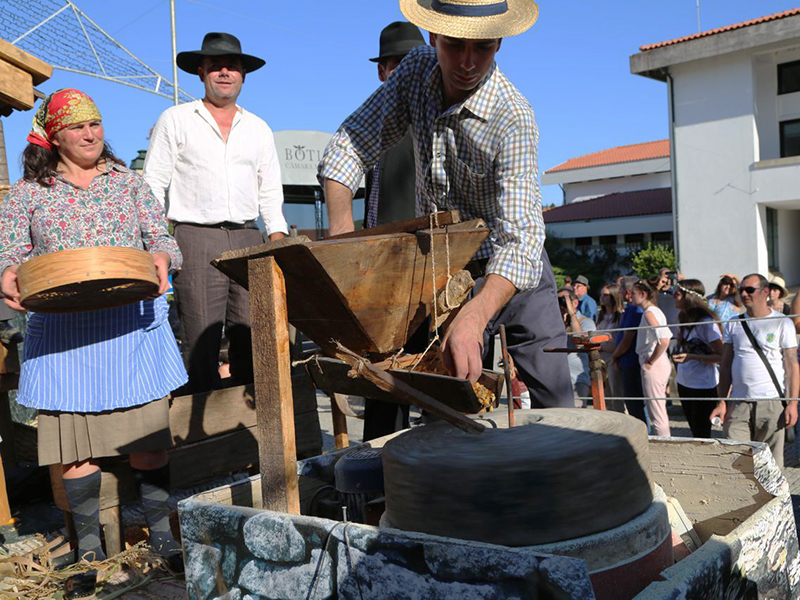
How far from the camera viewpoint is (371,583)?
1.89 meters

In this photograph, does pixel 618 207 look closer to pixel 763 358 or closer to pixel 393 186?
pixel 763 358

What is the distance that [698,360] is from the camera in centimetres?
669

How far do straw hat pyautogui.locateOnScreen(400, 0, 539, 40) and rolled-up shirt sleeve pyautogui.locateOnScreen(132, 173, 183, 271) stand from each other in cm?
157

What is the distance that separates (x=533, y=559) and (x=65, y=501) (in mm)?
2828

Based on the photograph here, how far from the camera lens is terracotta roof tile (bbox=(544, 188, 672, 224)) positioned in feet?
107

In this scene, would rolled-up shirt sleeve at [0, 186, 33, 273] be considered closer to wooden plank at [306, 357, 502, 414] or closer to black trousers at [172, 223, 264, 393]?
black trousers at [172, 223, 264, 393]

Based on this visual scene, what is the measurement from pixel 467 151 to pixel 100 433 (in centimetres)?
202

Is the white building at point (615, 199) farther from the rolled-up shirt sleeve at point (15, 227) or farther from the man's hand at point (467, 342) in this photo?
the man's hand at point (467, 342)

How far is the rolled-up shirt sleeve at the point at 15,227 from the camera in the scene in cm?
345

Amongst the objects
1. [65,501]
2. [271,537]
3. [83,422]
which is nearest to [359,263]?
[271,537]

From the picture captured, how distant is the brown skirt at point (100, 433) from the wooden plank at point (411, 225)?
4.72 ft

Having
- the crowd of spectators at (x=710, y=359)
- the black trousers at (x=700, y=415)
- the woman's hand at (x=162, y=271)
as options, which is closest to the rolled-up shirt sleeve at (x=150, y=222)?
the woman's hand at (x=162, y=271)

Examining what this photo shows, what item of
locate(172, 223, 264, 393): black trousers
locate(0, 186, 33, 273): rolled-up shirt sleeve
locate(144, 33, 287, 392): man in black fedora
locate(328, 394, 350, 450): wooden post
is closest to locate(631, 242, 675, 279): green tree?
locate(328, 394, 350, 450): wooden post

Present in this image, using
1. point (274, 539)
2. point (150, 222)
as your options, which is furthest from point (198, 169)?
point (274, 539)
